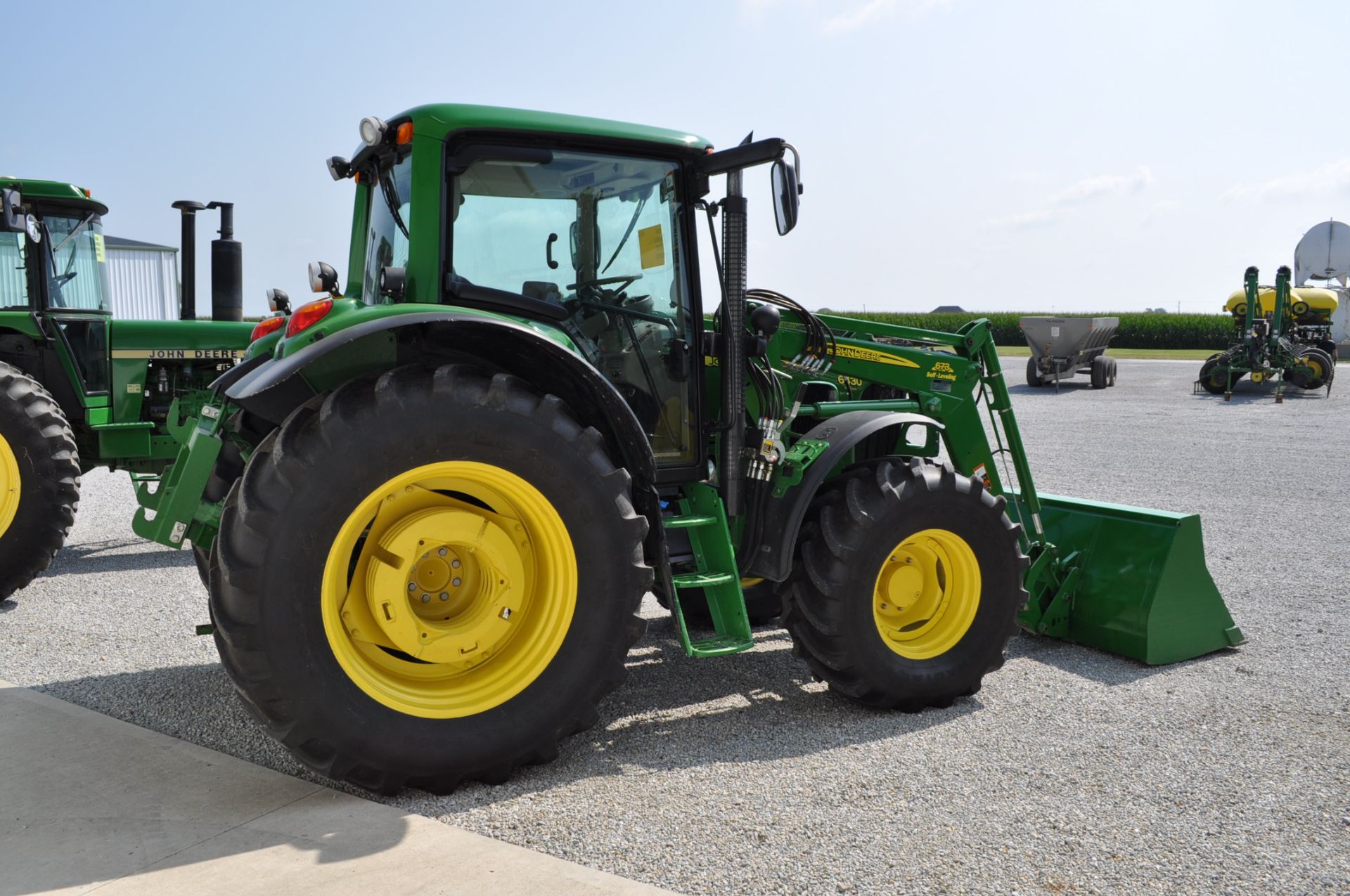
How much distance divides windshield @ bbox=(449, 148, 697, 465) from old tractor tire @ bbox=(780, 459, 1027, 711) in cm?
69

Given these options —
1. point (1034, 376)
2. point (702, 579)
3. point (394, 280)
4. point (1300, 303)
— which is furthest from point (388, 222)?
point (1300, 303)

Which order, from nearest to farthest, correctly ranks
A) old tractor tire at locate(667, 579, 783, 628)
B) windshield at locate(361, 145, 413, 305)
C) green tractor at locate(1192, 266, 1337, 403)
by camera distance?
windshield at locate(361, 145, 413, 305) → old tractor tire at locate(667, 579, 783, 628) → green tractor at locate(1192, 266, 1337, 403)

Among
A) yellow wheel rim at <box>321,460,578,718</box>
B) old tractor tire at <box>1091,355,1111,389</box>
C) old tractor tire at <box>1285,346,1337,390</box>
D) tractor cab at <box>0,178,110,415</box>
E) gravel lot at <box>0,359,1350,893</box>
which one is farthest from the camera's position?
old tractor tire at <box>1091,355,1111,389</box>

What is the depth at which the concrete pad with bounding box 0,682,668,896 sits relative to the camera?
9.13 ft

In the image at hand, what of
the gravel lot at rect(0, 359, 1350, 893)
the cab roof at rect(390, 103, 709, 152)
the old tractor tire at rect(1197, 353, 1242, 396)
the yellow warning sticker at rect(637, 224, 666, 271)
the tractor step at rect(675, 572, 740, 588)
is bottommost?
the gravel lot at rect(0, 359, 1350, 893)

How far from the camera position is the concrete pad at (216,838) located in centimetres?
278

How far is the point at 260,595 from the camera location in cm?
307

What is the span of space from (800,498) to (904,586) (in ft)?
2.09

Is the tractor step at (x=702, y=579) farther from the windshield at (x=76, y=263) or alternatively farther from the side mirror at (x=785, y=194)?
the windshield at (x=76, y=263)

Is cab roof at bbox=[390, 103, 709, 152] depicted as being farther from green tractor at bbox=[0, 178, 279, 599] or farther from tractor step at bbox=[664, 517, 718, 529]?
green tractor at bbox=[0, 178, 279, 599]

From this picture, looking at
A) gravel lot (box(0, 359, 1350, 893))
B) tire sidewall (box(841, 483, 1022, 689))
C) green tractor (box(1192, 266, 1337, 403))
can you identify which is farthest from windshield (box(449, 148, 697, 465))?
green tractor (box(1192, 266, 1337, 403))

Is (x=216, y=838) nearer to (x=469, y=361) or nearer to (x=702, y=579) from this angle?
(x=469, y=361)

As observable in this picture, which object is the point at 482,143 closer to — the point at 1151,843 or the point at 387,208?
the point at 387,208

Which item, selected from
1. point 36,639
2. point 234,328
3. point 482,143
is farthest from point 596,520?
point 234,328
